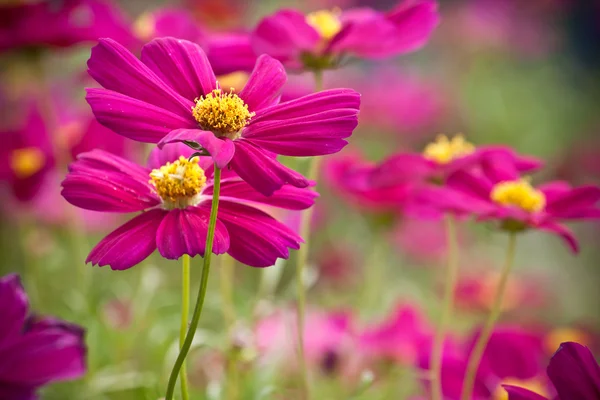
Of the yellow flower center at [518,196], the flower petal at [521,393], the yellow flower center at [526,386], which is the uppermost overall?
the yellow flower center at [518,196]

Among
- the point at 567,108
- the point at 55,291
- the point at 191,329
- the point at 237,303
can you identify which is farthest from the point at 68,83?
the point at 567,108

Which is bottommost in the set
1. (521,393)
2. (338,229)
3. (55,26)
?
(521,393)

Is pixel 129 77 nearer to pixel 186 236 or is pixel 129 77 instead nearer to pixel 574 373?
pixel 186 236

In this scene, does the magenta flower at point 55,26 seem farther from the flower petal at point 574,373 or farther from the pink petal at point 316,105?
the flower petal at point 574,373

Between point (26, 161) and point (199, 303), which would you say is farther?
point (26, 161)

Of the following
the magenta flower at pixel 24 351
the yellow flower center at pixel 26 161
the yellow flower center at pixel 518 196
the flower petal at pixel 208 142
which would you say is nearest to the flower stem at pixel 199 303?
the flower petal at pixel 208 142

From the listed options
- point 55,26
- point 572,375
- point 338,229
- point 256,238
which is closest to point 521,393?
point 572,375
